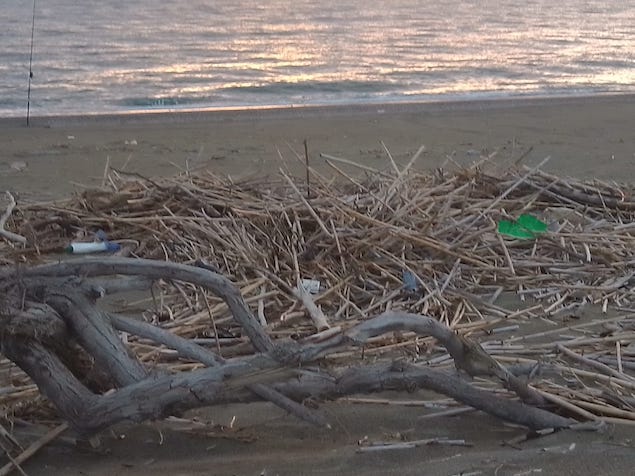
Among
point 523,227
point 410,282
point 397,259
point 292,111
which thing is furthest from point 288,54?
point 410,282

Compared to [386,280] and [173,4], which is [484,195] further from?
[173,4]

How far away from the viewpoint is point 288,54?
55.9 feet

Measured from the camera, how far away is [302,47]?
18.3 meters

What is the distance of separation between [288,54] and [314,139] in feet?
28.5

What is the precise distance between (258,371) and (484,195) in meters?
2.71

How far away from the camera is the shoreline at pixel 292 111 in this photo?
999cm

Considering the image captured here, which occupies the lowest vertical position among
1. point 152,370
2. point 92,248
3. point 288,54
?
point 288,54

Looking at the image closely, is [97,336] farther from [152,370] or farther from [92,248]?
[92,248]

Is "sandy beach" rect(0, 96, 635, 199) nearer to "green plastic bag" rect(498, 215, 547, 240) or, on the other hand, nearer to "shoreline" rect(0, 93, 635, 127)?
"shoreline" rect(0, 93, 635, 127)

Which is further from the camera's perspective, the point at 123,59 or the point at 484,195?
the point at 123,59

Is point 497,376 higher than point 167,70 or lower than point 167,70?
higher

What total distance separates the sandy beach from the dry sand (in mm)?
16

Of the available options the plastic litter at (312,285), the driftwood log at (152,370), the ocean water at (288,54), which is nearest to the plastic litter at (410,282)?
the plastic litter at (312,285)

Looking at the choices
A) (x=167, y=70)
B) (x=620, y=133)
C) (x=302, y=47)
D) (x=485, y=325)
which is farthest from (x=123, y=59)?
(x=485, y=325)
